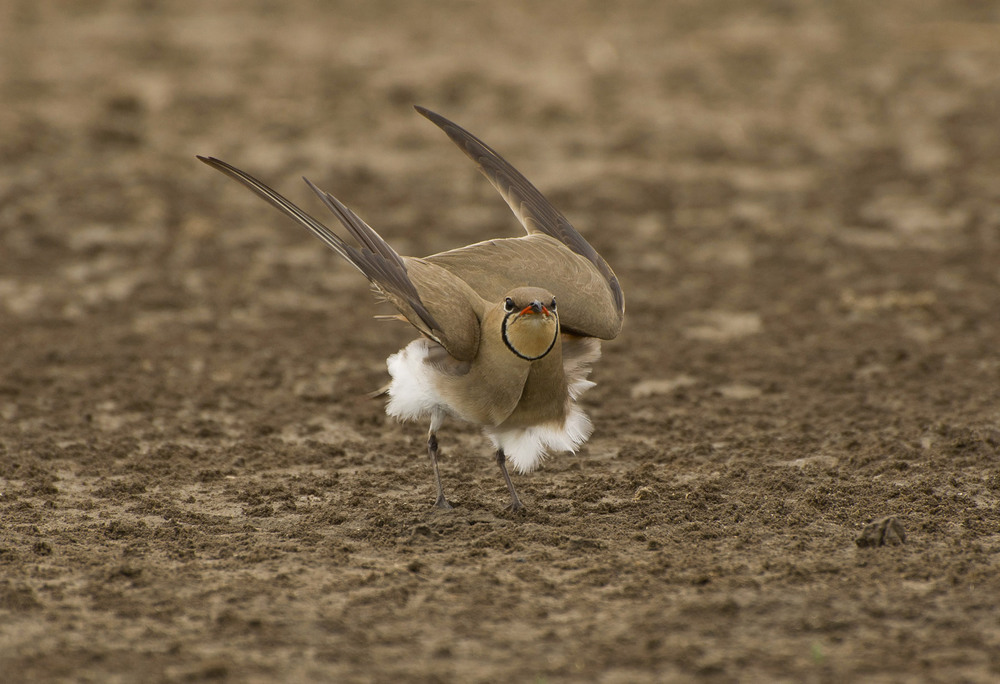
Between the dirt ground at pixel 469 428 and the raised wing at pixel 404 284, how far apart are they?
2.67 feet

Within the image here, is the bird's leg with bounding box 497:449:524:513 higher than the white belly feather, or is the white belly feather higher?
the white belly feather

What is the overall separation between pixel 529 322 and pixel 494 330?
0.20 metres

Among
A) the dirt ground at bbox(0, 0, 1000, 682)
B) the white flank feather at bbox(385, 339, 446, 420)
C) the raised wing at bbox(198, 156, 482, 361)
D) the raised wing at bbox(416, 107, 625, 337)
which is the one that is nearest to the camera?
the dirt ground at bbox(0, 0, 1000, 682)

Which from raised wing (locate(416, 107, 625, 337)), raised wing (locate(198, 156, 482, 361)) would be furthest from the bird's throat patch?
raised wing (locate(416, 107, 625, 337))

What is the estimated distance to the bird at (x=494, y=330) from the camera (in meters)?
4.96

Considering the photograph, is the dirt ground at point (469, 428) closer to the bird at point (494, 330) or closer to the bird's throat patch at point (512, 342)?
the bird at point (494, 330)

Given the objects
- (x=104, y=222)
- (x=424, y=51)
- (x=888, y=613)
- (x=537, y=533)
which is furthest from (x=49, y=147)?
(x=888, y=613)

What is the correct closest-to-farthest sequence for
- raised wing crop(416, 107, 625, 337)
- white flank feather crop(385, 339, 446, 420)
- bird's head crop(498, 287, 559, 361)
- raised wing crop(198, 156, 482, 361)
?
bird's head crop(498, 287, 559, 361)
raised wing crop(198, 156, 482, 361)
white flank feather crop(385, 339, 446, 420)
raised wing crop(416, 107, 625, 337)

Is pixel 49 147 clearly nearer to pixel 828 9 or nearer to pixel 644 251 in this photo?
pixel 644 251

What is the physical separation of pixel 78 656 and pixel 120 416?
2643 millimetres

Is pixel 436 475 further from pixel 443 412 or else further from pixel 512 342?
pixel 512 342

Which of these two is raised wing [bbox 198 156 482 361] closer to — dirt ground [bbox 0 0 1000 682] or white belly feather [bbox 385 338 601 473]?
white belly feather [bbox 385 338 601 473]

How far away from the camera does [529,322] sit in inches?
191

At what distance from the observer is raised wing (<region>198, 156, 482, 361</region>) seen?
4941mm
